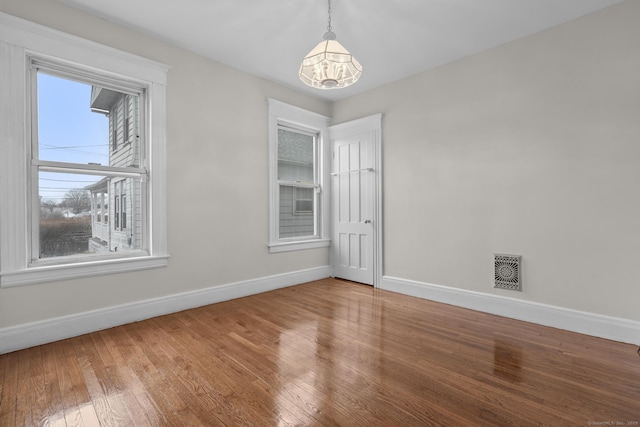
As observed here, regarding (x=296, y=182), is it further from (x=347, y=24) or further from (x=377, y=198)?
(x=347, y=24)

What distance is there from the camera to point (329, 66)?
242 centimetres

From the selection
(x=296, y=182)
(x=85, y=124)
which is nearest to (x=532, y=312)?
(x=296, y=182)

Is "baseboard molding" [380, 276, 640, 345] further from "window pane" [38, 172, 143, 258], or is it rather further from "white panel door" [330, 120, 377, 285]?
"window pane" [38, 172, 143, 258]

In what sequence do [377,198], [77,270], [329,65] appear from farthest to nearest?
[377,198]
[77,270]
[329,65]

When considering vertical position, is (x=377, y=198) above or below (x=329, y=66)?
below

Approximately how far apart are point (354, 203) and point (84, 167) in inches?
132

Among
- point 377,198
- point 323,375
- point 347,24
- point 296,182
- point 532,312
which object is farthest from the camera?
point 296,182

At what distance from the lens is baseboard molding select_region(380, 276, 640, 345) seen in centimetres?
263

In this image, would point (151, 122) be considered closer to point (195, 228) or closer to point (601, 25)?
point (195, 228)

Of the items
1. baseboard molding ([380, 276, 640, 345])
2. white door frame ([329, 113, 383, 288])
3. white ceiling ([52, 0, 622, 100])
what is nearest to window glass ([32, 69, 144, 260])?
white ceiling ([52, 0, 622, 100])

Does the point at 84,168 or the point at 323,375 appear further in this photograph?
the point at 84,168

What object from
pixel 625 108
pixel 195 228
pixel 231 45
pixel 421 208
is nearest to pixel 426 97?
pixel 421 208

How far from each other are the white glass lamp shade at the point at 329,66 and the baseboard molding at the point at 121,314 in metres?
2.64

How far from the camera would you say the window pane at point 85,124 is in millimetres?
2684
